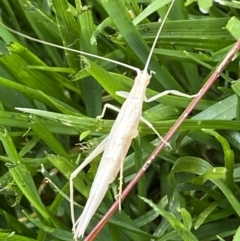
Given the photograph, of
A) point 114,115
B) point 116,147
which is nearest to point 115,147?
point 116,147

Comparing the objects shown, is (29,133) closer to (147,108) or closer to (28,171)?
(28,171)

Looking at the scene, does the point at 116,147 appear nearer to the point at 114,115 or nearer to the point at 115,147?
the point at 115,147

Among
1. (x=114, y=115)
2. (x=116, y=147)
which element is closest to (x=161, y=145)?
(x=116, y=147)

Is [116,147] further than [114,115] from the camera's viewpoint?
No

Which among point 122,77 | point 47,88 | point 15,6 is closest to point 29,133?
point 47,88

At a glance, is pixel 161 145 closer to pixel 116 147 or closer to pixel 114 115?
pixel 116 147
